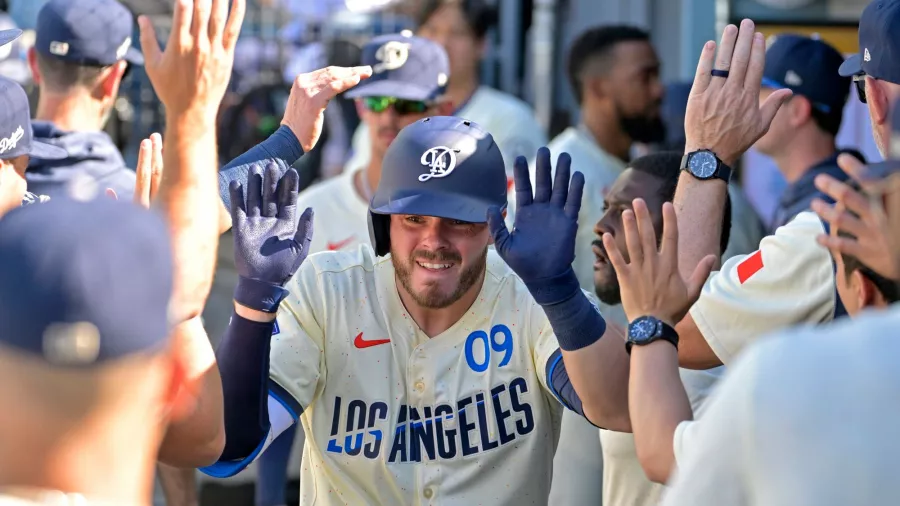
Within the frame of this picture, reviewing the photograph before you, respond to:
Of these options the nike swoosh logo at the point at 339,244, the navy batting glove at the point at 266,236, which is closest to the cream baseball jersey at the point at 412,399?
the navy batting glove at the point at 266,236

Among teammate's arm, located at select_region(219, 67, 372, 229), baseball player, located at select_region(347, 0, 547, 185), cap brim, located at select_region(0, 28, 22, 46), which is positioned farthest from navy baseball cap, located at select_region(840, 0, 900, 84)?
baseball player, located at select_region(347, 0, 547, 185)

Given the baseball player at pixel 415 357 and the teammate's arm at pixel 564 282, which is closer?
the teammate's arm at pixel 564 282

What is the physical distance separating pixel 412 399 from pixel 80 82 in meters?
2.46

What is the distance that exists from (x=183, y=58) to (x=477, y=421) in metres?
1.38

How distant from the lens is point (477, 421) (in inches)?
136

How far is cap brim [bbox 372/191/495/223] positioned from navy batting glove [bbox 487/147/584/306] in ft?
1.29

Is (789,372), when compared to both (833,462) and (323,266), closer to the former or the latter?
(833,462)

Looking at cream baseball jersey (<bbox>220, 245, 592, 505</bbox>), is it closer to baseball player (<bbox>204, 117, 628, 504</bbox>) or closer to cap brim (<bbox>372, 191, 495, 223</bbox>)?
baseball player (<bbox>204, 117, 628, 504</bbox>)

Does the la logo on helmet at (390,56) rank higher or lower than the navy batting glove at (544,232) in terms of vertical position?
lower

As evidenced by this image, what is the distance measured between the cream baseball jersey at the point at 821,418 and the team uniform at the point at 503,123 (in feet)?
17.0

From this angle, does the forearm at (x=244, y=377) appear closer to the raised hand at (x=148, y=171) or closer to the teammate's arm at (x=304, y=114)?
the raised hand at (x=148, y=171)

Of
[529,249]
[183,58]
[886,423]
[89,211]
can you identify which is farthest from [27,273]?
[529,249]

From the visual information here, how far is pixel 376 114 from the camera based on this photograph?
226 inches

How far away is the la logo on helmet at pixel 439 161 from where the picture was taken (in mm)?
3537
